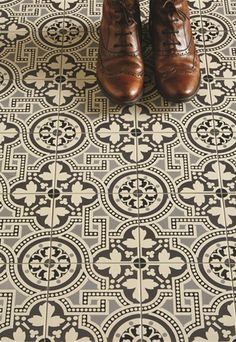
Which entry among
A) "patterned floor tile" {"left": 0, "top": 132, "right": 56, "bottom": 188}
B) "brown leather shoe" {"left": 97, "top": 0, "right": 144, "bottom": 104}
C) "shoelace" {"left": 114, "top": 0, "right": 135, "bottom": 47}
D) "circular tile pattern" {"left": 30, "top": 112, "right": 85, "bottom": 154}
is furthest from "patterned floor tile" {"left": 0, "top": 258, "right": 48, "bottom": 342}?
"shoelace" {"left": 114, "top": 0, "right": 135, "bottom": 47}

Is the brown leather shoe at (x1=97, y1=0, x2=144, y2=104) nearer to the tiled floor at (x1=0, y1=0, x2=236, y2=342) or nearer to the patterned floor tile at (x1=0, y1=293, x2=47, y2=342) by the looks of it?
the tiled floor at (x1=0, y1=0, x2=236, y2=342)

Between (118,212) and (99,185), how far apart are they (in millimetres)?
88

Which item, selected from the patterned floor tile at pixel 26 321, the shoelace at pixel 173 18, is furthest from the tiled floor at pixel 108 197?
the shoelace at pixel 173 18

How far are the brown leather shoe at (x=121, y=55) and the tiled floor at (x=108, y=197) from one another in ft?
0.20

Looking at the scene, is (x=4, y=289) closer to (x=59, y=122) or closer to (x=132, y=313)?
(x=132, y=313)

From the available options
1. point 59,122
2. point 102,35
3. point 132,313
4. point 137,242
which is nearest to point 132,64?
point 102,35

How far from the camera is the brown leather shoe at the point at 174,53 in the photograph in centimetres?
151

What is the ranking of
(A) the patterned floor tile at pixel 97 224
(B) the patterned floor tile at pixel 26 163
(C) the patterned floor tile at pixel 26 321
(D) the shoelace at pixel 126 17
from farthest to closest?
(D) the shoelace at pixel 126 17
(B) the patterned floor tile at pixel 26 163
(A) the patterned floor tile at pixel 97 224
(C) the patterned floor tile at pixel 26 321

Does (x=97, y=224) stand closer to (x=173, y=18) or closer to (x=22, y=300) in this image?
(x=22, y=300)

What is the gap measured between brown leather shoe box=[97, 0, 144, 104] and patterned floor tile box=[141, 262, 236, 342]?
1.52ft

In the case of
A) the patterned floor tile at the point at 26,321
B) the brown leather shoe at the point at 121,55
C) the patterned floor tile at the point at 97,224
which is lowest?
the patterned floor tile at the point at 26,321

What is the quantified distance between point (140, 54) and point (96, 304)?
660 millimetres

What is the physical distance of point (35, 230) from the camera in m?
1.35

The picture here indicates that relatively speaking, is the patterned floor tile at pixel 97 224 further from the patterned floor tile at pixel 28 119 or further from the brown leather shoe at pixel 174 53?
the brown leather shoe at pixel 174 53
